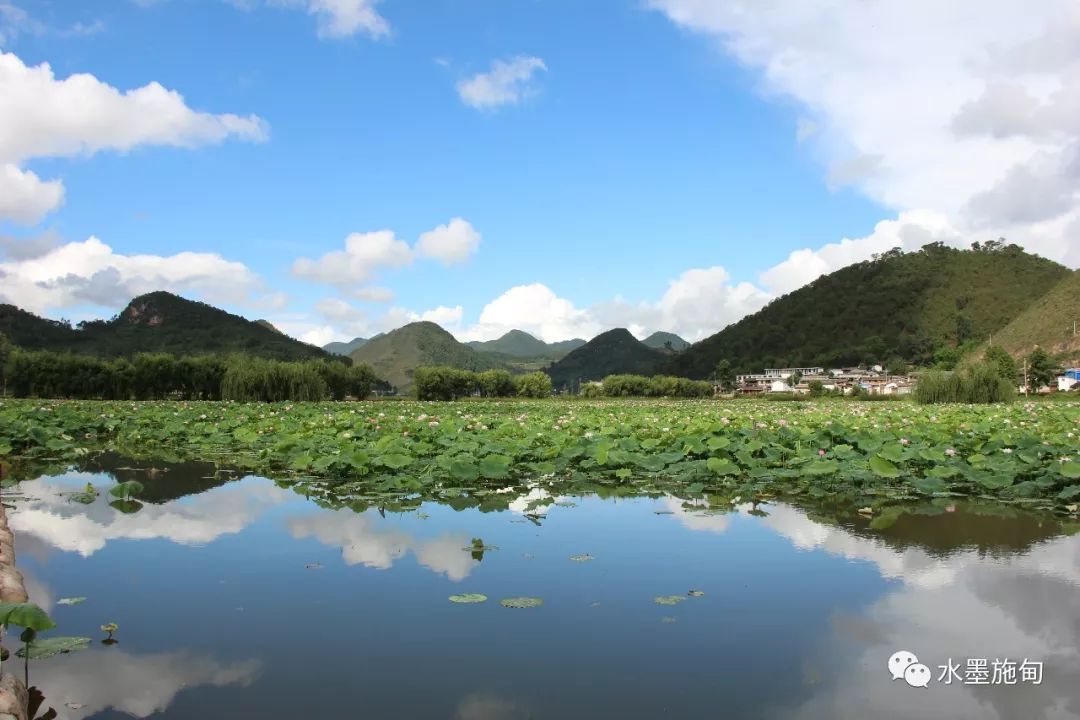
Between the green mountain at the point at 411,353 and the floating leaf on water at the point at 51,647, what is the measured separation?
374 feet

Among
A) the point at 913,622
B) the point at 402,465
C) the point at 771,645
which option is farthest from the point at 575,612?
the point at 402,465

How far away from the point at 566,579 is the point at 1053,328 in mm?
79365

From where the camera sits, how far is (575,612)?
392 cm

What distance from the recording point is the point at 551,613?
390 centimetres

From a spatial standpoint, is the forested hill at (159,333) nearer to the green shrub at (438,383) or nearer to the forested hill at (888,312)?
the green shrub at (438,383)

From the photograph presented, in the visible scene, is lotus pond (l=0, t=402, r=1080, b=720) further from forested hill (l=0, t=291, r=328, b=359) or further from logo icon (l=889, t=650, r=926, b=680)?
forested hill (l=0, t=291, r=328, b=359)

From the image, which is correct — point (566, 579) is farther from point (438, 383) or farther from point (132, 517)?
point (438, 383)

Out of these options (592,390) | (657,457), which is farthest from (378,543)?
(592,390)

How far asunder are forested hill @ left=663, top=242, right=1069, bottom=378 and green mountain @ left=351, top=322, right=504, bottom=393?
1548 inches

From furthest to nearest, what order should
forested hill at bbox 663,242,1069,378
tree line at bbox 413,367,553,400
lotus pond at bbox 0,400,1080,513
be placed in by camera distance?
forested hill at bbox 663,242,1069,378, tree line at bbox 413,367,553,400, lotus pond at bbox 0,400,1080,513

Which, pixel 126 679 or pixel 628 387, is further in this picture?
pixel 628 387

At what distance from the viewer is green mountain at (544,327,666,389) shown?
6033 inches

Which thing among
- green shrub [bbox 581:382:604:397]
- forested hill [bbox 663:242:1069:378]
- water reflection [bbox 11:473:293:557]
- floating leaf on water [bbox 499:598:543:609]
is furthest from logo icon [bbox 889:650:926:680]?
→ forested hill [bbox 663:242:1069:378]

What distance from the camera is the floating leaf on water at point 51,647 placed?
328cm
